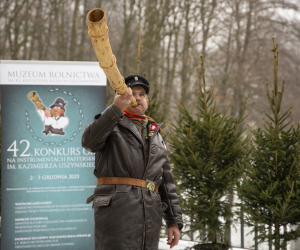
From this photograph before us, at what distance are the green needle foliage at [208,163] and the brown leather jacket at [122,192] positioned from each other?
2.02 meters

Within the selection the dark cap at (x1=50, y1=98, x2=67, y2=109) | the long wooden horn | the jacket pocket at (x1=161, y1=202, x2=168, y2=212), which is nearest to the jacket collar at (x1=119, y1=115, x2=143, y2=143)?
the jacket pocket at (x1=161, y1=202, x2=168, y2=212)

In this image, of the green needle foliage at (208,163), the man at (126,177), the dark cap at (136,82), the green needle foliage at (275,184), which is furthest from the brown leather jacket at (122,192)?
the green needle foliage at (275,184)

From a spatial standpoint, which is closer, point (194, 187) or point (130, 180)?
point (130, 180)

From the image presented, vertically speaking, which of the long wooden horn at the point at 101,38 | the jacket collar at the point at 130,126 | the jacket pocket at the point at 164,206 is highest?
the long wooden horn at the point at 101,38

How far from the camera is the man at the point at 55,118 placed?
4.93m

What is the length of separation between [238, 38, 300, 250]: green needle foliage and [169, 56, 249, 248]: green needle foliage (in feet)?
0.88

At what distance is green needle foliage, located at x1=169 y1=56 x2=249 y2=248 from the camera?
4844 millimetres

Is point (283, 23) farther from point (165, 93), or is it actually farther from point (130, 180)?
point (130, 180)

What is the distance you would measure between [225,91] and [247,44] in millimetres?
2442

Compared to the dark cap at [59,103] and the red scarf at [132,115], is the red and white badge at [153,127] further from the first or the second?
the dark cap at [59,103]

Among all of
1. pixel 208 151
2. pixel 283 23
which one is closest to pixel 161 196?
pixel 208 151

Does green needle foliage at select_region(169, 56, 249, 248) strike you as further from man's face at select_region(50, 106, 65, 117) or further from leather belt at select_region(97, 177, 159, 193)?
leather belt at select_region(97, 177, 159, 193)

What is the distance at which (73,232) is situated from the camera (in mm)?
4949

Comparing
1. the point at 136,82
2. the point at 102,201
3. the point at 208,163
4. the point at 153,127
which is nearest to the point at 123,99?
the point at 136,82
